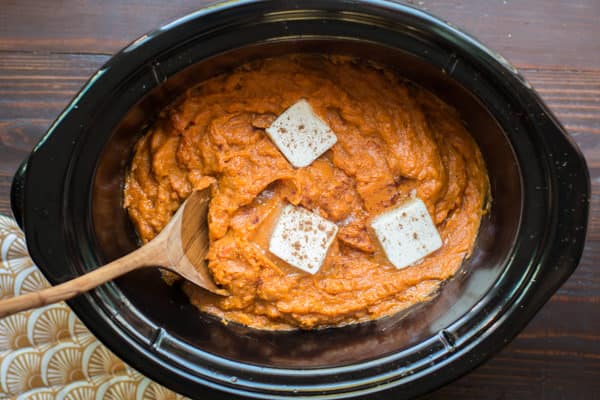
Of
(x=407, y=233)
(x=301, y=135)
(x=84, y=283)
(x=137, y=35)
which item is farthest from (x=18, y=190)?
(x=407, y=233)

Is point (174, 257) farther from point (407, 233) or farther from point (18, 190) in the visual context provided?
point (407, 233)

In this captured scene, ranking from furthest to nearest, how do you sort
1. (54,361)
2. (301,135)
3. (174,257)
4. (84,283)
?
(54,361) → (301,135) → (174,257) → (84,283)

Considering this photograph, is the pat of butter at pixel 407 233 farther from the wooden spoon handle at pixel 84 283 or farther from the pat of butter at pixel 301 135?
the wooden spoon handle at pixel 84 283

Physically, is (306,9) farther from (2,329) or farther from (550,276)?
(2,329)

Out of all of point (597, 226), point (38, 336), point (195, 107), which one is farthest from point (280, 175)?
point (597, 226)

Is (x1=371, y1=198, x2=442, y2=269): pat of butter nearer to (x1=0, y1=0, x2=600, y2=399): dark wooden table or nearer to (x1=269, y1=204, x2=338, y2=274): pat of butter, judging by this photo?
(x1=269, y1=204, x2=338, y2=274): pat of butter

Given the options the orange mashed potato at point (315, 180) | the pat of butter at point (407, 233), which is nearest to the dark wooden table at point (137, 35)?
the orange mashed potato at point (315, 180)
